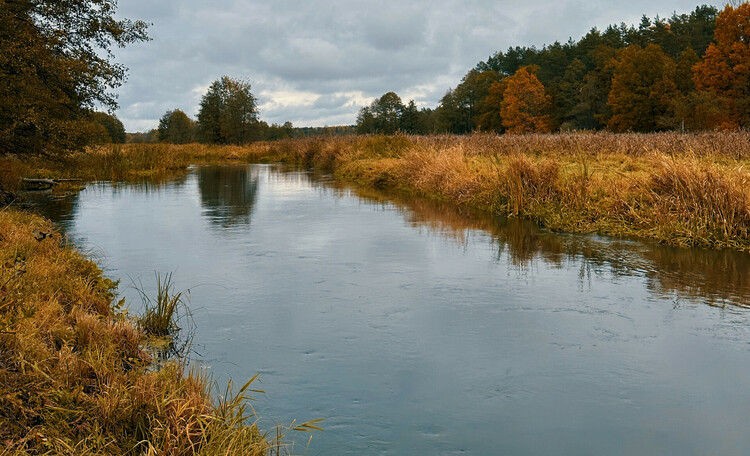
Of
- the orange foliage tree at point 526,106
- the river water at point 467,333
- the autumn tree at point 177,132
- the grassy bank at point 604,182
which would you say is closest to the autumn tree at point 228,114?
the autumn tree at point 177,132

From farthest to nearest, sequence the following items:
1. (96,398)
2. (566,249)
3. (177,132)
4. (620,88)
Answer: (177,132) < (620,88) < (566,249) < (96,398)

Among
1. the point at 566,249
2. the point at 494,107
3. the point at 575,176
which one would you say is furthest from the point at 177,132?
the point at 566,249

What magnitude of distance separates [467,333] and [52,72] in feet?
39.0

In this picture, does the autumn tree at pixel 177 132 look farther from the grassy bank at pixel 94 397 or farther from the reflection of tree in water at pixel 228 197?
the grassy bank at pixel 94 397

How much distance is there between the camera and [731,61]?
142 feet

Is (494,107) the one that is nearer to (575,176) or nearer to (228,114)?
(228,114)

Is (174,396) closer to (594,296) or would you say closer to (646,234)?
(594,296)

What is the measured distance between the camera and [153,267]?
874 cm

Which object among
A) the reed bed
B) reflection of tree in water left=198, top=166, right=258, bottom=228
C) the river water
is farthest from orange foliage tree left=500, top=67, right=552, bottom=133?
the reed bed

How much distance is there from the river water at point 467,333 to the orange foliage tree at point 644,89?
4363 centimetres

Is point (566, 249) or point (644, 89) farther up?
point (644, 89)

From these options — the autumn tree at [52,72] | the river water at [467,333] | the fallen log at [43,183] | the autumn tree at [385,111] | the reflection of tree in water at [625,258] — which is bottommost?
the river water at [467,333]

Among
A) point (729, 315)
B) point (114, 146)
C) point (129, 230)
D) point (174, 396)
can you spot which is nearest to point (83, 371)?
point (174, 396)

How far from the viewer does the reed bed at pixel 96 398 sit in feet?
11.0
